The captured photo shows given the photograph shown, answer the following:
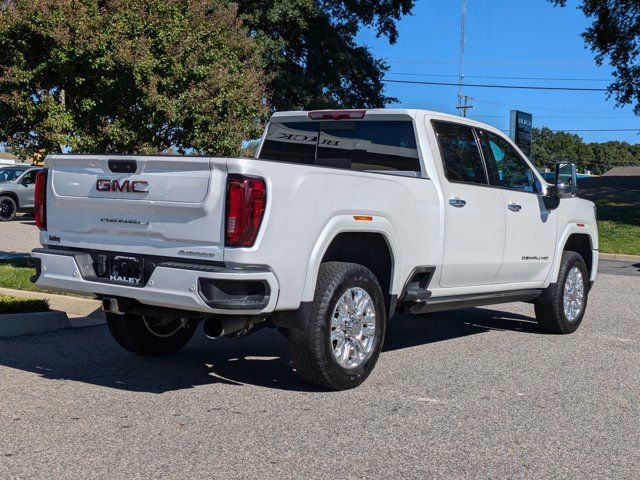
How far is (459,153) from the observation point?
7578 millimetres

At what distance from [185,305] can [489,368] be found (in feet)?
9.76

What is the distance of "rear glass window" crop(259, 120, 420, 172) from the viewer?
7.27m

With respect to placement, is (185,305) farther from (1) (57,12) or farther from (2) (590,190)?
(2) (590,190)

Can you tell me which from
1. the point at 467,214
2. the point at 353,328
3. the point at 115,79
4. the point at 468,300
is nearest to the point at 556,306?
the point at 468,300

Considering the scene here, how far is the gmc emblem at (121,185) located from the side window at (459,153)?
2.77m

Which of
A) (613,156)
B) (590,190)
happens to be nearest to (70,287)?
(590,190)

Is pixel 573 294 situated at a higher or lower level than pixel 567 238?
lower

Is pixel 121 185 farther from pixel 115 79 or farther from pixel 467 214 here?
pixel 115 79

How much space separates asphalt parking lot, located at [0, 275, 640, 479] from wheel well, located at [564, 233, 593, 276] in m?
1.52

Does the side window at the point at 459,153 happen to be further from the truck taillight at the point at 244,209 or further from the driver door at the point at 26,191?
the driver door at the point at 26,191

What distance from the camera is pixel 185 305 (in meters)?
5.34

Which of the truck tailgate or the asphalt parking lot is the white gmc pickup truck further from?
the asphalt parking lot

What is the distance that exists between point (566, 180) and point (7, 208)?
21.5 metres

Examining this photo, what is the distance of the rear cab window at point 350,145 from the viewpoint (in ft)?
23.9
